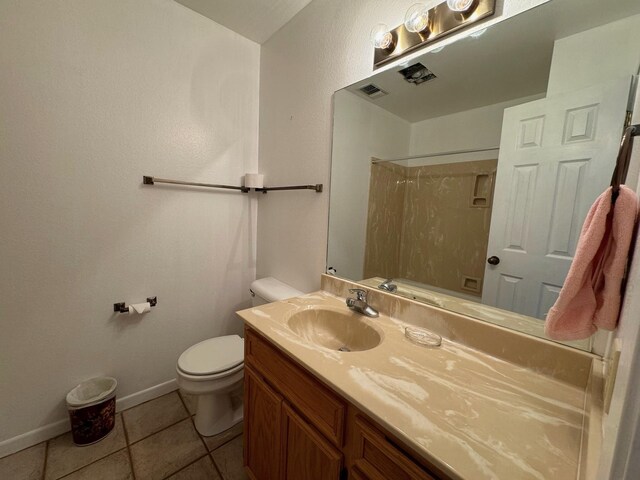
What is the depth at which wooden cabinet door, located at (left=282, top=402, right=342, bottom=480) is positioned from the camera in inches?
29.4

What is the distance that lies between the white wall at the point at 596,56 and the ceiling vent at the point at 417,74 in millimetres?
413

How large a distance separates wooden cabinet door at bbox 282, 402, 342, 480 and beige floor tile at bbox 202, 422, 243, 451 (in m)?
0.71

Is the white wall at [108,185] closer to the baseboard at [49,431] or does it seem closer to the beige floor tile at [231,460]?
the baseboard at [49,431]

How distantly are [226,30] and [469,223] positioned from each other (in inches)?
78.4

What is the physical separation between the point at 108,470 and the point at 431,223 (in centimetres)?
192

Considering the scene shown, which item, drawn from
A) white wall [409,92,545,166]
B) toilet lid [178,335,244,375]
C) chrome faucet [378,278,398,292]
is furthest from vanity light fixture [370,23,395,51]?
toilet lid [178,335,244,375]

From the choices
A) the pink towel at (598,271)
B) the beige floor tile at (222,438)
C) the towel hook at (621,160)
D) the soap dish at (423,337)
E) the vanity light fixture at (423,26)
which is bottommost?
the beige floor tile at (222,438)

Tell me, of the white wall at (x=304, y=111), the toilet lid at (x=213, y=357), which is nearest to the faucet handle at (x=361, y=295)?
the white wall at (x=304, y=111)

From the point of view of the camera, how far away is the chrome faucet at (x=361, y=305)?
1155 millimetres

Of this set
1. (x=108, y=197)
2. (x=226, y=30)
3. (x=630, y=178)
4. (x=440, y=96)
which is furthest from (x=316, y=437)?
(x=226, y=30)

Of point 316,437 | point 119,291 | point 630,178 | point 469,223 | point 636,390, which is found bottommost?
point 316,437

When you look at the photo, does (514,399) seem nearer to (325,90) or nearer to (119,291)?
(325,90)

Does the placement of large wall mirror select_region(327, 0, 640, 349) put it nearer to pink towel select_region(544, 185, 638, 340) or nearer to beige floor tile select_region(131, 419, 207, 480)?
pink towel select_region(544, 185, 638, 340)

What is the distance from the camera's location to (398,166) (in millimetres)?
1229
